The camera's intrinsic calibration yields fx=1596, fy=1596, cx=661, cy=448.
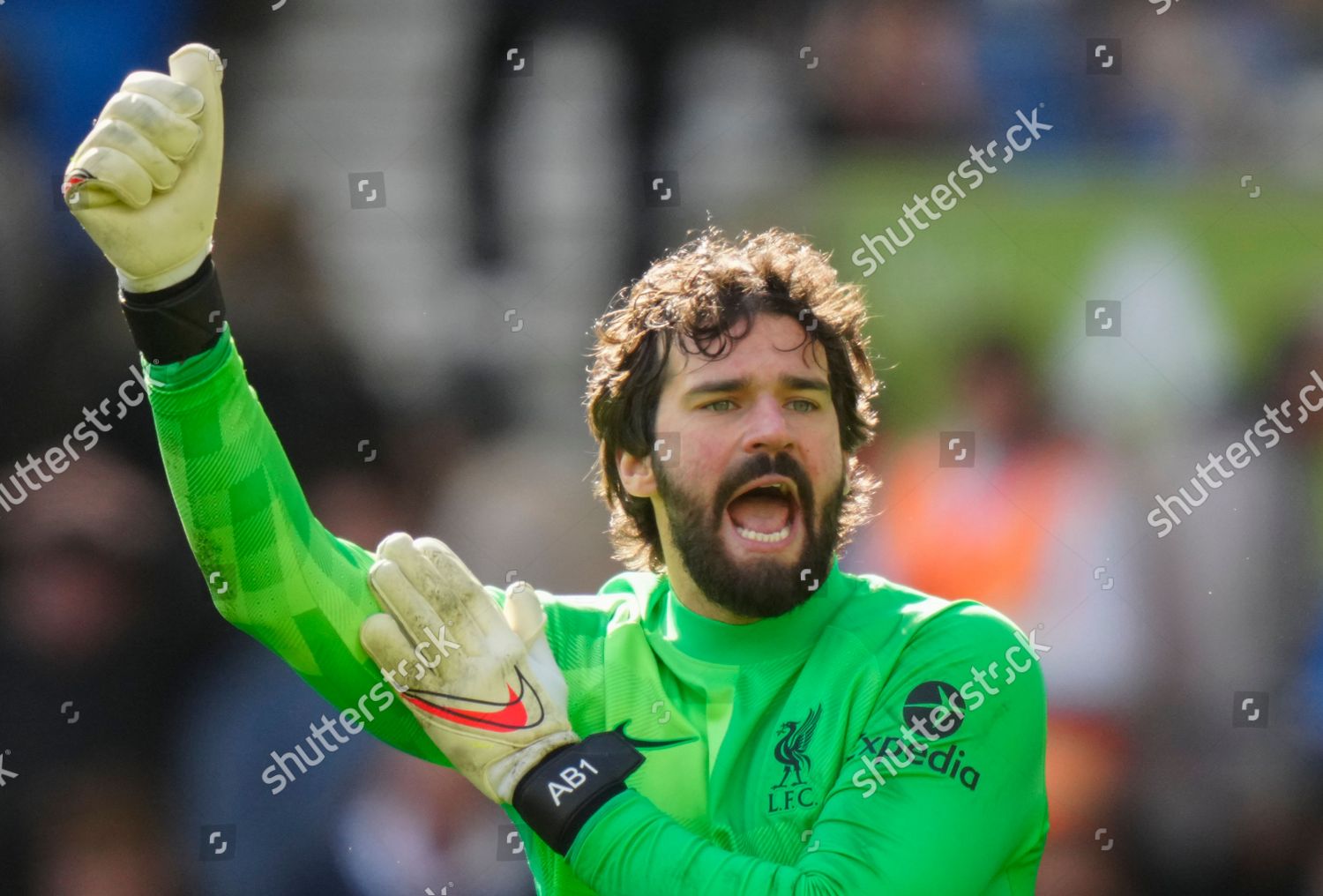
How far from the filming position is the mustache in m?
3.08

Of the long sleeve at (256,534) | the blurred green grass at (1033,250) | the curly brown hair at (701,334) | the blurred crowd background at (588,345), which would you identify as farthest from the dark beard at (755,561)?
the blurred green grass at (1033,250)

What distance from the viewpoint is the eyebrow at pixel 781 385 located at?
10.3 feet

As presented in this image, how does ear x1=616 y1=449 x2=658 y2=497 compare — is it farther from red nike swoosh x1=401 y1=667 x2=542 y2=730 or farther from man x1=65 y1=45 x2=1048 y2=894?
red nike swoosh x1=401 y1=667 x2=542 y2=730

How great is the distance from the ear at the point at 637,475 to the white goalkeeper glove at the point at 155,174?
110cm

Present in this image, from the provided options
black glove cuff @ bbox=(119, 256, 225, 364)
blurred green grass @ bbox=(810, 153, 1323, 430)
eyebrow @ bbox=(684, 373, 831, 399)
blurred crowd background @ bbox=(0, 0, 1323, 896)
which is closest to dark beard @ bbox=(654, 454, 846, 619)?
Result: eyebrow @ bbox=(684, 373, 831, 399)

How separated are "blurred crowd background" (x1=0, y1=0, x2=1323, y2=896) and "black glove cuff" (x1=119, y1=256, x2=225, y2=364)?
236 cm

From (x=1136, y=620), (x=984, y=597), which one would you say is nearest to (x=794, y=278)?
(x=984, y=597)

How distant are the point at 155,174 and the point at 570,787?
1.20m

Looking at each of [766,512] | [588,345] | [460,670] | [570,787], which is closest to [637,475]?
[766,512]

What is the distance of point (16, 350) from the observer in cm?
512

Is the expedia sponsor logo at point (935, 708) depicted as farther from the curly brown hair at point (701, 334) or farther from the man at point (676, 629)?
the curly brown hair at point (701, 334)

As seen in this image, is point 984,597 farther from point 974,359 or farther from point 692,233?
point 692,233

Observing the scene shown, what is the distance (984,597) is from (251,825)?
→ 2.37 meters

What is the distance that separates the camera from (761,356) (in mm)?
3154
